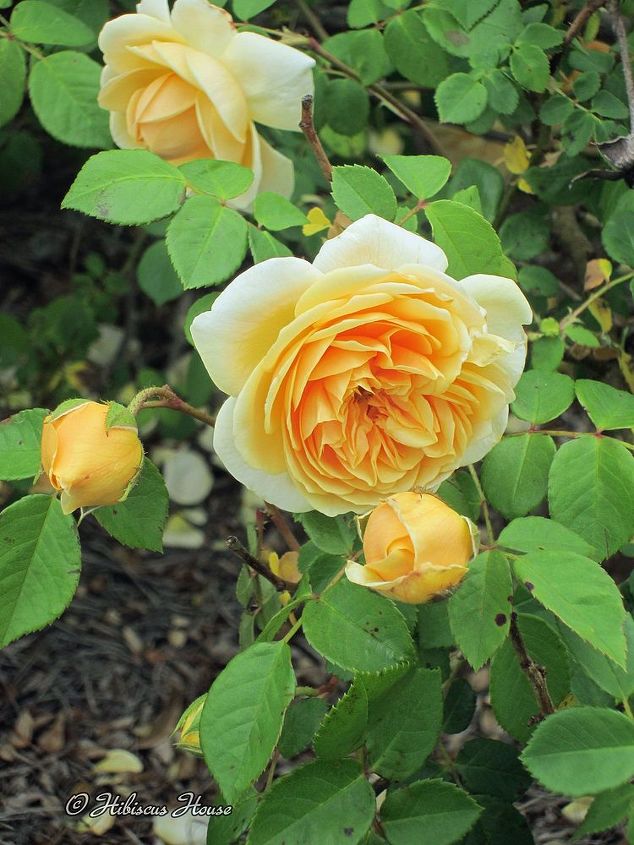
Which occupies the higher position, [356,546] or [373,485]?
[373,485]

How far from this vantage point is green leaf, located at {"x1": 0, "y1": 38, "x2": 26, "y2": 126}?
1255 millimetres

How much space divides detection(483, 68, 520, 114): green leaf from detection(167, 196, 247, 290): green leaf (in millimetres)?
420

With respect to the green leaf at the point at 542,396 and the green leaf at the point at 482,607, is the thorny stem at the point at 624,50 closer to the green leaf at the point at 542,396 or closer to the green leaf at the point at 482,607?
the green leaf at the point at 542,396

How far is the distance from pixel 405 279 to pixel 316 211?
0.38 metres

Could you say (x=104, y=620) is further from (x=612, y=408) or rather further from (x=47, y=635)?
(x=612, y=408)

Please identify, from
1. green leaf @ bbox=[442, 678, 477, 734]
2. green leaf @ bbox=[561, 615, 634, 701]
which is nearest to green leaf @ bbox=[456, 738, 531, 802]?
green leaf @ bbox=[442, 678, 477, 734]

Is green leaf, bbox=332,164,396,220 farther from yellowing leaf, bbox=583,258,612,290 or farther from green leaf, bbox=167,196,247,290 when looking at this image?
yellowing leaf, bbox=583,258,612,290

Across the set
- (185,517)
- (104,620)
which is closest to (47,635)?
(104,620)

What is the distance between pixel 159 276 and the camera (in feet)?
5.61

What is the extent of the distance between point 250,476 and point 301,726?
0.34m

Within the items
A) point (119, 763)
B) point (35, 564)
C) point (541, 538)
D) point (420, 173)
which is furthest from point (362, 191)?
point (119, 763)

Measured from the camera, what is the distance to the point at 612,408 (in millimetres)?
1021

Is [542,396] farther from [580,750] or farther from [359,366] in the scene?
[580,750]

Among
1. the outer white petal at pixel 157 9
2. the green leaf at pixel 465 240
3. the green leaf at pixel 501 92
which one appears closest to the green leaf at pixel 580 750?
the green leaf at pixel 465 240
